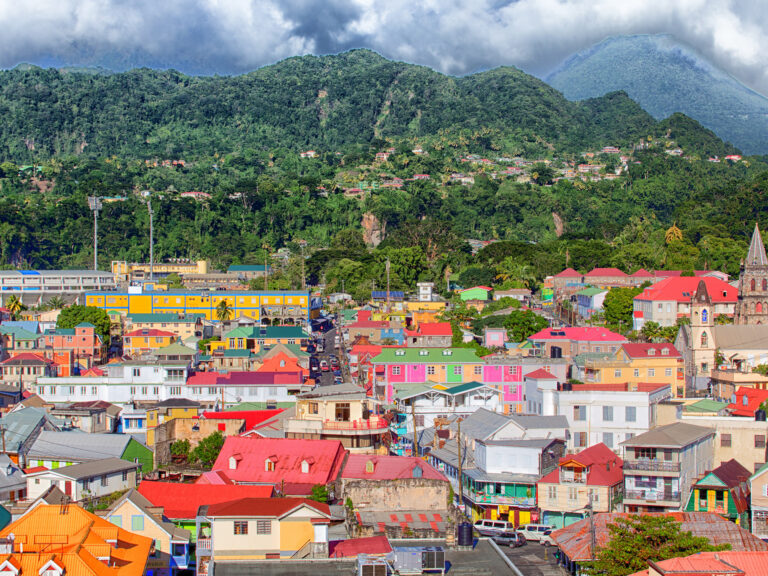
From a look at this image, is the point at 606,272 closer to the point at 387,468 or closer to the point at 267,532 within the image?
the point at 387,468

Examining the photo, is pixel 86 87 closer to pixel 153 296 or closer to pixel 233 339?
pixel 153 296

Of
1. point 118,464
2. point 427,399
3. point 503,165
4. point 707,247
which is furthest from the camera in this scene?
point 503,165

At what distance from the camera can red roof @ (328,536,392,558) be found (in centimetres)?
2020

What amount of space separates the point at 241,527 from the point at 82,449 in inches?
550

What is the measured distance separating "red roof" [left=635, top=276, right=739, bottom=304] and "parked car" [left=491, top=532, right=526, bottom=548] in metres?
33.5

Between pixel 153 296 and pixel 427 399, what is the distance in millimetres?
35357

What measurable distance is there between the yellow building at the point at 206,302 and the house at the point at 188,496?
142ft

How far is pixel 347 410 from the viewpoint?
1340 inches

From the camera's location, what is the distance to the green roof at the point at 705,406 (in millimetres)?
35425

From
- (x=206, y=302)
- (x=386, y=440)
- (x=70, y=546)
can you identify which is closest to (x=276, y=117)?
(x=206, y=302)

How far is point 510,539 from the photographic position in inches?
1043

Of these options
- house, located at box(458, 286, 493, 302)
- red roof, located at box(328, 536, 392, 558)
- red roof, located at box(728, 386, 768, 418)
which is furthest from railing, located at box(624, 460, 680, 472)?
house, located at box(458, 286, 493, 302)

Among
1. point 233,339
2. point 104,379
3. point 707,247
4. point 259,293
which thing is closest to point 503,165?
point 707,247

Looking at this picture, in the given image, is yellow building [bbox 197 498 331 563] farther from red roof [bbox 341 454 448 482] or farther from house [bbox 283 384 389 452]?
house [bbox 283 384 389 452]
